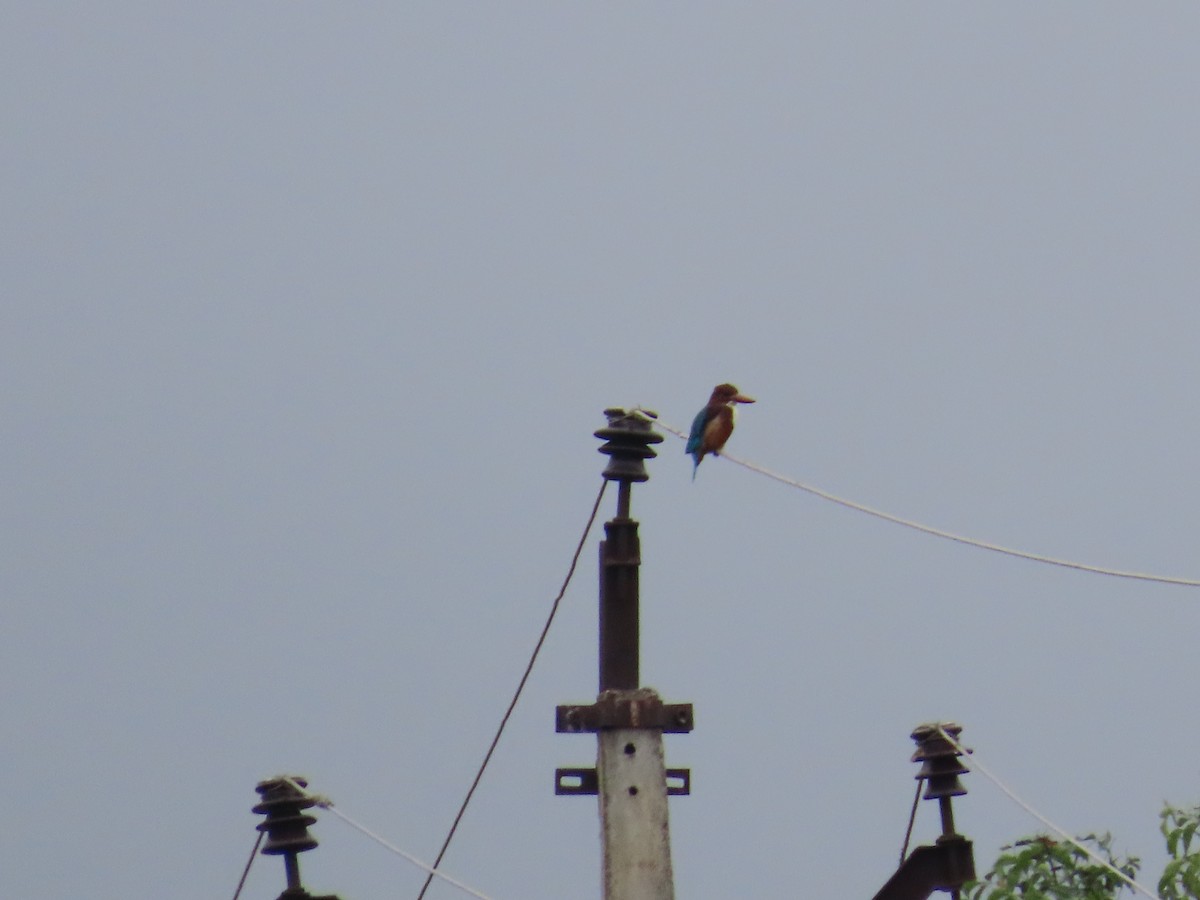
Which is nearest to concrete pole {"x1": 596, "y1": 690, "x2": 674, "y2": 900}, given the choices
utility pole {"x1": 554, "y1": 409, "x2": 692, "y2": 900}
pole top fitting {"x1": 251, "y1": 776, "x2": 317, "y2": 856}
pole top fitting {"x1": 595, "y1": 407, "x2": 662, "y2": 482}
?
utility pole {"x1": 554, "y1": 409, "x2": 692, "y2": 900}

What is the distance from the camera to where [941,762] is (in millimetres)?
11758

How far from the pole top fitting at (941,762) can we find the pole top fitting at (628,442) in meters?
2.21

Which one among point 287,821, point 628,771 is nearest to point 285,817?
point 287,821

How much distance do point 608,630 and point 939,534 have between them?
71.4 inches

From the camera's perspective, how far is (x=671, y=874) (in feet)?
34.6

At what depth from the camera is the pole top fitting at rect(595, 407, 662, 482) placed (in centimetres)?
1127

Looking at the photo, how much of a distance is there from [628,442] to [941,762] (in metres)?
2.51

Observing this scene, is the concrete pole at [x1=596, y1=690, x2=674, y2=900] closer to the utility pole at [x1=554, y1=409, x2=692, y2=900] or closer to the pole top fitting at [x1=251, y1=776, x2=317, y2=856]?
the utility pole at [x1=554, y1=409, x2=692, y2=900]

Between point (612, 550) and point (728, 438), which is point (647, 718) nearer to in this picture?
point (612, 550)

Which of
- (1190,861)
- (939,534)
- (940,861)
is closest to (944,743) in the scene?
(940,861)

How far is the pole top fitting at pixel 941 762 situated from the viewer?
38.4 ft

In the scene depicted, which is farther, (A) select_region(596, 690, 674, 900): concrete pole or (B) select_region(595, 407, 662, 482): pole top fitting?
(B) select_region(595, 407, 662, 482): pole top fitting

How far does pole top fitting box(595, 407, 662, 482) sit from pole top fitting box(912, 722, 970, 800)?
2215 millimetres

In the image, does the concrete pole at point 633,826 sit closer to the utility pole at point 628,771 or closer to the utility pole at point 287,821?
the utility pole at point 628,771
